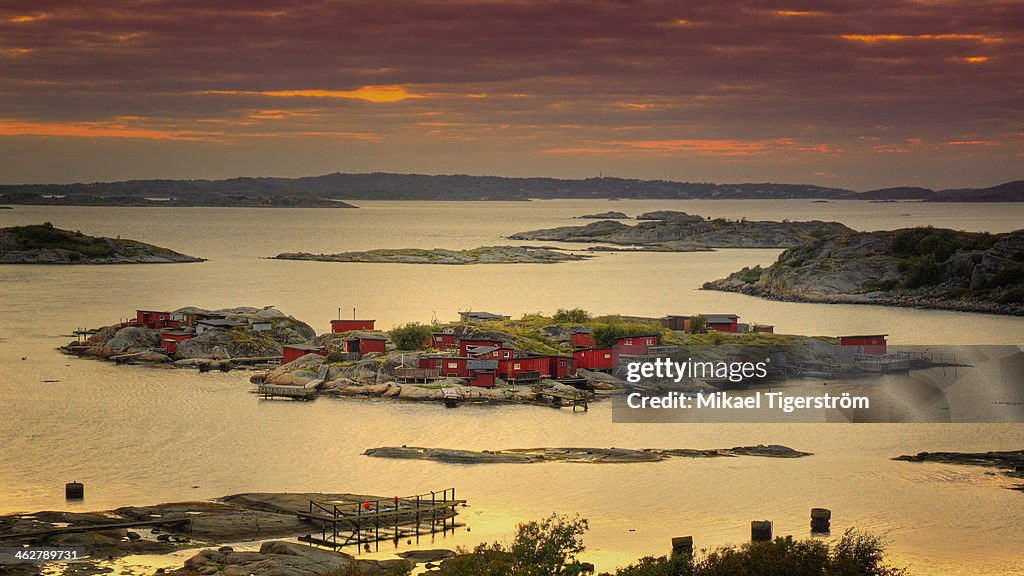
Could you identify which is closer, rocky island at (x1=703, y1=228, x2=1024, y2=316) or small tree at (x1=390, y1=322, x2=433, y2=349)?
small tree at (x1=390, y1=322, x2=433, y2=349)

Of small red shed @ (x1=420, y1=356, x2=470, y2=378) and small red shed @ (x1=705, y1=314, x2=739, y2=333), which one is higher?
small red shed @ (x1=705, y1=314, x2=739, y2=333)

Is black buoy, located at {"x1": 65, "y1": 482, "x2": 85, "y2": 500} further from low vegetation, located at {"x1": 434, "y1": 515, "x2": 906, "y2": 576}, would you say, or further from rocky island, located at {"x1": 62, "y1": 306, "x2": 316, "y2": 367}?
rocky island, located at {"x1": 62, "y1": 306, "x2": 316, "y2": 367}

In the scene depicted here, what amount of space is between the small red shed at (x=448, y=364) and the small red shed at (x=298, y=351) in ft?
15.5

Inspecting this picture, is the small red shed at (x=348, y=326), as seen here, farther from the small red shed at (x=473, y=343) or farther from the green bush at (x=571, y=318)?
the small red shed at (x=473, y=343)

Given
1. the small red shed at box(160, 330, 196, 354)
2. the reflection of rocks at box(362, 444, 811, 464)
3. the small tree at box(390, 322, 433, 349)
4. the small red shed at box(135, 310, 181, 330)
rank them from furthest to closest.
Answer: the small red shed at box(135, 310, 181, 330) → the small red shed at box(160, 330, 196, 354) → the small tree at box(390, 322, 433, 349) → the reflection of rocks at box(362, 444, 811, 464)

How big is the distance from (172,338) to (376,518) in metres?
28.6

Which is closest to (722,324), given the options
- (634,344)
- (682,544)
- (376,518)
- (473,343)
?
(634,344)

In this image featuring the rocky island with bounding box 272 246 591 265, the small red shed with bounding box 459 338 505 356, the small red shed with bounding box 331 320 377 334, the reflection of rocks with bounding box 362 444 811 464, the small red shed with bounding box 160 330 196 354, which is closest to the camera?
the reflection of rocks with bounding box 362 444 811 464

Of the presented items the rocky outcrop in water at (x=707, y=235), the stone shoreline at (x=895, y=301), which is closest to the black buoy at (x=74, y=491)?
the stone shoreline at (x=895, y=301)

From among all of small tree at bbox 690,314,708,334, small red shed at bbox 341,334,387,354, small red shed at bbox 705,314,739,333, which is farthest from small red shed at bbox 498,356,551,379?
small red shed at bbox 705,314,739,333

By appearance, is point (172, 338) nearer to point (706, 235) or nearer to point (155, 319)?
point (155, 319)

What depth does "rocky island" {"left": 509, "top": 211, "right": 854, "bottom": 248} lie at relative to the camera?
513 feet

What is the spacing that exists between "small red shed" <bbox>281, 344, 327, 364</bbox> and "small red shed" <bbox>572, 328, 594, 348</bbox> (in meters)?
9.87

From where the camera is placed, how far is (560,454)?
32.8 meters
